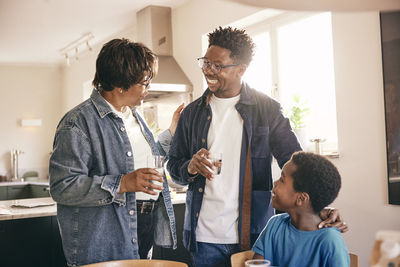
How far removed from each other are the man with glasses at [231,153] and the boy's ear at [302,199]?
22 centimetres

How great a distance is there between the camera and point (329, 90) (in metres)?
3.28

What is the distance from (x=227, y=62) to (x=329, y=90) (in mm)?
1796

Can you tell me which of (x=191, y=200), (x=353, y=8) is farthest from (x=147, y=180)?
(x=353, y=8)

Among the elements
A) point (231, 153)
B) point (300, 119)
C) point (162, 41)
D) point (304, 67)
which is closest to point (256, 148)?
point (231, 153)

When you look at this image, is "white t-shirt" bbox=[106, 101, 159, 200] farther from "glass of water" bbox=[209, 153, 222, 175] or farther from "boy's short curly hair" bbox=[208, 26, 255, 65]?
"boy's short curly hair" bbox=[208, 26, 255, 65]

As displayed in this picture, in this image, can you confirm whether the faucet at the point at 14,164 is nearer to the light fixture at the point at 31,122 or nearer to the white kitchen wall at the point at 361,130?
the light fixture at the point at 31,122

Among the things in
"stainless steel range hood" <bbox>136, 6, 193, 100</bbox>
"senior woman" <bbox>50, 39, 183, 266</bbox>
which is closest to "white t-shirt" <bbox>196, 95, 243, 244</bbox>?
"senior woman" <bbox>50, 39, 183, 266</bbox>

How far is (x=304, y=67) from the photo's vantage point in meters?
3.50

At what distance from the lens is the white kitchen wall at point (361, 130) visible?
2592mm

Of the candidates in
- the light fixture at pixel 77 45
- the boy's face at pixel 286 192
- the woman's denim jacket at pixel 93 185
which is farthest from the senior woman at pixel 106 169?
the light fixture at pixel 77 45

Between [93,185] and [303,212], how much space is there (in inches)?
27.8

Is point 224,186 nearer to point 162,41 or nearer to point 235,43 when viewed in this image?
point 235,43

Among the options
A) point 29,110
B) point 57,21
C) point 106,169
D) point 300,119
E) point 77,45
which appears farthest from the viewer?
point 29,110

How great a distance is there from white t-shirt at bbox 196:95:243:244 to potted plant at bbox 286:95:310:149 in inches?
61.0
